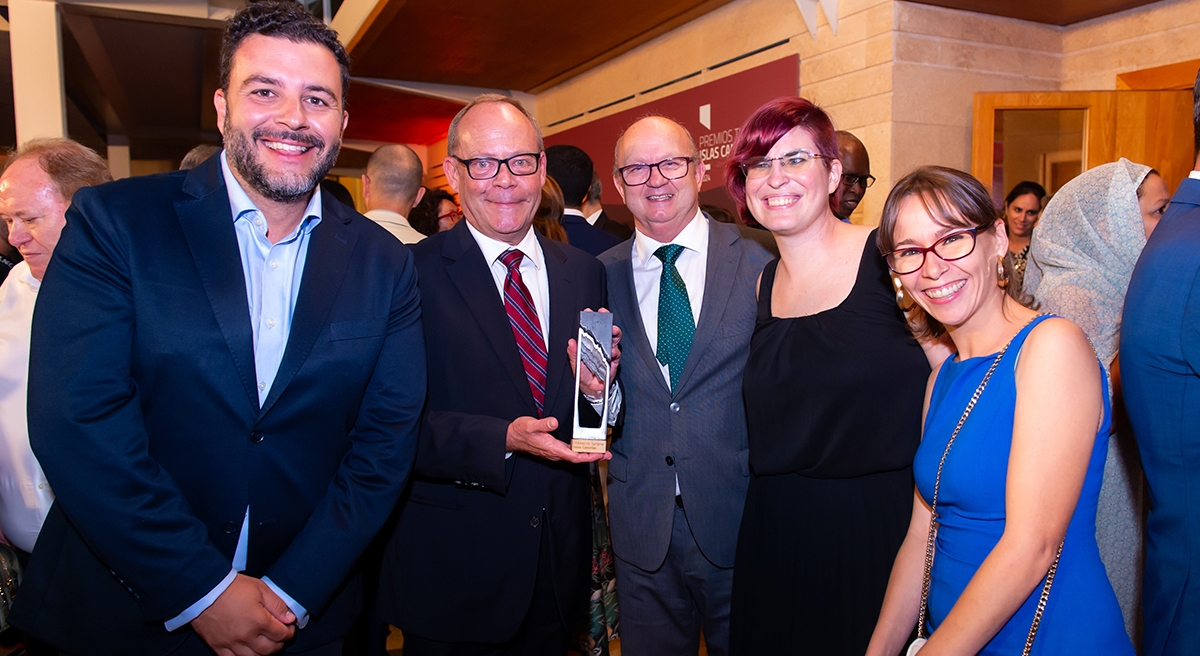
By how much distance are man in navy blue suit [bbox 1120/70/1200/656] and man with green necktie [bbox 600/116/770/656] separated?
3.18 ft

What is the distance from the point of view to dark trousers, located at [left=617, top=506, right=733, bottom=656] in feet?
7.15

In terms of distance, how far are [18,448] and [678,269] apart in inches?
81.9

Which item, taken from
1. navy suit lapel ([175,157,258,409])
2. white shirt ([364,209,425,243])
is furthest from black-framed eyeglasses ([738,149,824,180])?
white shirt ([364,209,425,243])

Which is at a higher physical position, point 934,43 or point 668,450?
point 934,43

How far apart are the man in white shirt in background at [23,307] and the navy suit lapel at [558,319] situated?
4.90ft

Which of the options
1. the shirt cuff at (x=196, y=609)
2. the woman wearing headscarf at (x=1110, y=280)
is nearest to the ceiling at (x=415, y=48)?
the woman wearing headscarf at (x=1110, y=280)

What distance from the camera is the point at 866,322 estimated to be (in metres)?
1.93

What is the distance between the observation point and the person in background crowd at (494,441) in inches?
79.8

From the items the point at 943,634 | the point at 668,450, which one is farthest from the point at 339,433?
the point at 943,634

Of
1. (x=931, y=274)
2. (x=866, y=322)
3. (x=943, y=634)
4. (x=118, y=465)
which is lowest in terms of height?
(x=943, y=634)

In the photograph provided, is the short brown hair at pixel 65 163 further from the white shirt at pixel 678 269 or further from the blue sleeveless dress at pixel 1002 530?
the blue sleeveless dress at pixel 1002 530

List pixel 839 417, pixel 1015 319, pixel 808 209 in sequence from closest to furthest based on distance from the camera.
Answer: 1. pixel 1015 319
2. pixel 839 417
3. pixel 808 209

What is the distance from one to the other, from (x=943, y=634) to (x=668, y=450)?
2.99 feet

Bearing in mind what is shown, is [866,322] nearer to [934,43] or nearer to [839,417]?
[839,417]
